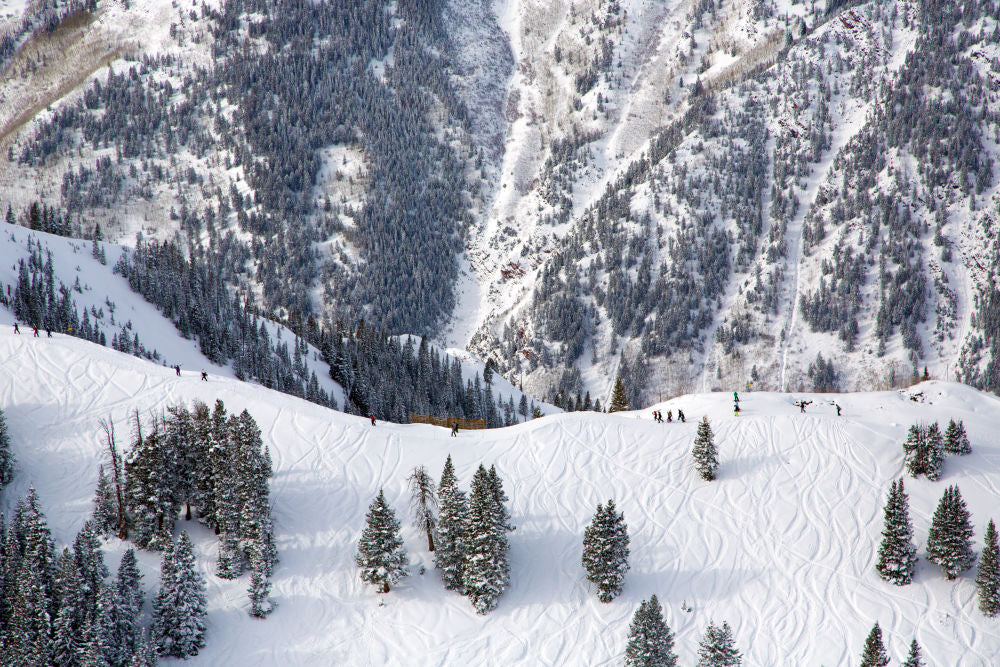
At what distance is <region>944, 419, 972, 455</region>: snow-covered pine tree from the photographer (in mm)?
77619

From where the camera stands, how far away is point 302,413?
8162 cm

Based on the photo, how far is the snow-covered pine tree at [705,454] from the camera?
75.8 metres

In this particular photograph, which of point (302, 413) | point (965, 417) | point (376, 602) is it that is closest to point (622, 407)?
point (965, 417)

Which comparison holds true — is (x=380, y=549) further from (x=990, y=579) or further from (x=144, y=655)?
(x=990, y=579)

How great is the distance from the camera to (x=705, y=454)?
7581cm

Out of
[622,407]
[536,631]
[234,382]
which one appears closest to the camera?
[536,631]

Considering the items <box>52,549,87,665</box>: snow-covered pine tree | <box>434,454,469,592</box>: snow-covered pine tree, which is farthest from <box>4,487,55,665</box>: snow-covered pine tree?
<box>434,454,469,592</box>: snow-covered pine tree

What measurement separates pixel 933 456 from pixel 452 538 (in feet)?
Result: 156

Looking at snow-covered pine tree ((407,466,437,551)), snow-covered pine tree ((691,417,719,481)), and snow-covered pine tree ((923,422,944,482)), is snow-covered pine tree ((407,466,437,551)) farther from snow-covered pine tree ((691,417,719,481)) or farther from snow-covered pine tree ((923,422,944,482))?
snow-covered pine tree ((923,422,944,482))

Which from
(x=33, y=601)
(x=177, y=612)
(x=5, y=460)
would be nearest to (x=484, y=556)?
(x=177, y=612)

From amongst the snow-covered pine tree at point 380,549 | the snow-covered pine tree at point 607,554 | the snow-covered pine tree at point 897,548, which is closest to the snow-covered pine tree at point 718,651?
the snow-covered pine tree at point 607,554

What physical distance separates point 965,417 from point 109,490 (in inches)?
3465

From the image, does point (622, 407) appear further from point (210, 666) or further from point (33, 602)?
point (33, 602)

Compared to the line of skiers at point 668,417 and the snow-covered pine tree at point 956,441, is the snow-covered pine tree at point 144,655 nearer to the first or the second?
the line of skiers at point 668,417
